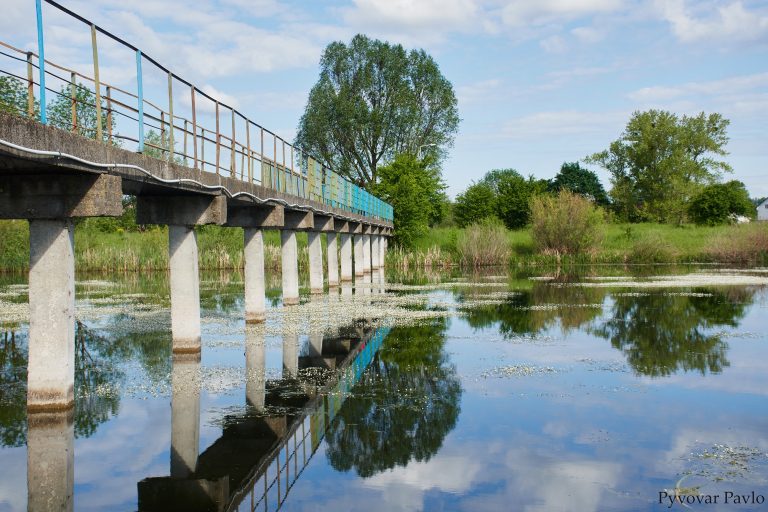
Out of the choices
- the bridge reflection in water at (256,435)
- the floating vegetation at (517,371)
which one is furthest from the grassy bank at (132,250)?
the floating vegetation at (517,371)

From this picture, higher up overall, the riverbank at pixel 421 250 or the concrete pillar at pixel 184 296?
the riverbank at pixel 421 250

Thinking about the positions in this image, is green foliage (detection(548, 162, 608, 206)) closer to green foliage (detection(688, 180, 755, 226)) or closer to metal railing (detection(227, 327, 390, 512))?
green foliage (detection(688, 180, 755, 226))

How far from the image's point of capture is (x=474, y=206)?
257 ft

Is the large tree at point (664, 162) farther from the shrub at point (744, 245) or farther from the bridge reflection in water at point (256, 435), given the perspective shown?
the bridge reflection in water at point (256, 435)

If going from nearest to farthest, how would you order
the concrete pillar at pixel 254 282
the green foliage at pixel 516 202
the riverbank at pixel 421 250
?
the concrete pillar at pixel 254 282, the riverbank at pixel 421 250, the green foliage at pixel 516 202

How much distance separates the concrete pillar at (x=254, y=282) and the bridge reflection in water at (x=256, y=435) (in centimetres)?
528

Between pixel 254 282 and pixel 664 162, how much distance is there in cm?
6794

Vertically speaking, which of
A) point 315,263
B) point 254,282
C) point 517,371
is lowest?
point 517,371

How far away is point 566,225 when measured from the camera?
54656 mm

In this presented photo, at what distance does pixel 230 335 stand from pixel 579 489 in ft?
40.5

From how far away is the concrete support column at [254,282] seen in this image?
21.0 metres

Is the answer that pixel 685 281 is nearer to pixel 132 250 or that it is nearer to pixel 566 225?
pixel 566 225

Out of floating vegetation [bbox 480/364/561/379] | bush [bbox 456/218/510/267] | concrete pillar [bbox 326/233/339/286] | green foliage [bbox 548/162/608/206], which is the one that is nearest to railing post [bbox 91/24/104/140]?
floating vegetation [bbox 480/364/561/379]

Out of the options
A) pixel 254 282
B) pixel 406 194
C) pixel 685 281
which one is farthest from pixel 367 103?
pixel 254 282
